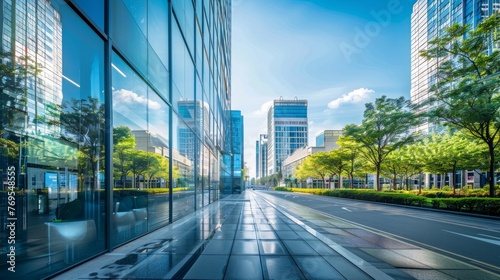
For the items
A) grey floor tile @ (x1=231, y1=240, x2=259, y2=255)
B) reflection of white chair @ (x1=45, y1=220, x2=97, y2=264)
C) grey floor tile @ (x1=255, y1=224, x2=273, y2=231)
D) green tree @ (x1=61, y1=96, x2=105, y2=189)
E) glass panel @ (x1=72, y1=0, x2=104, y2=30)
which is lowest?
grey floor tile @ (x1=255, y1=224, x2=273, y2=231)

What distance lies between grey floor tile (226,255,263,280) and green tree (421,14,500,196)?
19.7m

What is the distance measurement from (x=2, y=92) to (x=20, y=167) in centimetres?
135

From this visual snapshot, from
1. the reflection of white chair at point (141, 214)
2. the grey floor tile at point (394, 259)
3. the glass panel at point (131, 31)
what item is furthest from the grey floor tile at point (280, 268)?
the glass panel at point (131, 31)

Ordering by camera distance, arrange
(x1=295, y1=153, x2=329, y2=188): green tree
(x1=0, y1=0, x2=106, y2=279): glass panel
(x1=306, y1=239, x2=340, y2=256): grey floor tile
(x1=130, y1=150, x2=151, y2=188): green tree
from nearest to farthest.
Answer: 1. (x1=0, y1=0, x2=106, y2=279): glass panel
2. (x1=306, y1=239, x2=340, y2=256): grey floor tile
3. (x1=130, y1=150, x2=151, y2=188): green tree
4. (x1=295, y1=153, x2=329, y2=188): green tree

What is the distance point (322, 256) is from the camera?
727 cm

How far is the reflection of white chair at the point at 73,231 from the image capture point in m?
5.97

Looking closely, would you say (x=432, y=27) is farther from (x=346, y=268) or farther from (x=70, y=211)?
(x=70, y=211)

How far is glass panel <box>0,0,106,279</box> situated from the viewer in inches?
187

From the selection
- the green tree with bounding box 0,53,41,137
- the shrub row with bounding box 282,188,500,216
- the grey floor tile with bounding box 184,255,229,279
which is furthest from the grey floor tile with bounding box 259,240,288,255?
the shrub row with bounding box 282,188,500,216

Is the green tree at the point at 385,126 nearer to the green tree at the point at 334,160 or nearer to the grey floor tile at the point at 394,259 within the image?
the green tree at the point at 334,160

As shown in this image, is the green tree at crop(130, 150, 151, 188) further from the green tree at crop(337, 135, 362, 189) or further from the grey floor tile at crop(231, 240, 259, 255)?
the green tree at crop(337, 135, 362, 189)

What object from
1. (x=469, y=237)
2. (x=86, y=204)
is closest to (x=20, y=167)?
(x=86, y=204)

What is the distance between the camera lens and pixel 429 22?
66312mm

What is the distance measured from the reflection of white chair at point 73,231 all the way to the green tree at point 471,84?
75.0ft
